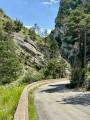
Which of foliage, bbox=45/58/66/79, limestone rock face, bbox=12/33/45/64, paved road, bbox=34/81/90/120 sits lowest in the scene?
paved road, bbox=34/81/90/120

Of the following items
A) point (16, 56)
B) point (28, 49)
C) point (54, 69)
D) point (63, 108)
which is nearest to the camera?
point (63, 108)

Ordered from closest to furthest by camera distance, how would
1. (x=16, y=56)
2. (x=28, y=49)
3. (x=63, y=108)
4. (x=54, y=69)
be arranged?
(x=63, y=108) → (x=54, y=69) → (x=16, y=56) → (x=28, y=49)

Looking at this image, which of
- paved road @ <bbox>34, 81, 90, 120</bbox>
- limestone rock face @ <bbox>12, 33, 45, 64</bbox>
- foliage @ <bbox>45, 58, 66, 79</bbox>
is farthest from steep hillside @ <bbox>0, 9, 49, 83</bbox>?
paved road @ <bbox>34, 81, 90, 120</bbox>

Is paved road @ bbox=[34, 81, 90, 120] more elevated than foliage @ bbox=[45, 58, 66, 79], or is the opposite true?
foliage @ bbox=[45, 58, 66, 79]

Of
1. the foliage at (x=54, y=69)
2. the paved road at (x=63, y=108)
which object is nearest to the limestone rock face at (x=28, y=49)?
the foliage at (x=54, y=69)

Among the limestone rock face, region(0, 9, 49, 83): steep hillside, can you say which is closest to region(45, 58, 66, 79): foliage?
region(0, 9, 49, 83): steep hillside

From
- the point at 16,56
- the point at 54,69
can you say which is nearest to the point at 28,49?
the point at 16,56

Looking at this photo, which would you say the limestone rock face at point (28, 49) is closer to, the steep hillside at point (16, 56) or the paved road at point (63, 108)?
the steep hillside at point (16, 56)

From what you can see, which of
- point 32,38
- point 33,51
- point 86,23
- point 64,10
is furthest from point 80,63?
point 64,10

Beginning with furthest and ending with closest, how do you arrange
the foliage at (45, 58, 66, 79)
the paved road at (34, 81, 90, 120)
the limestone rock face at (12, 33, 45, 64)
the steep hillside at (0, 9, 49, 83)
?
the limestone rock face at (12, 33, 45, 64), the foliage at (45, 58, 66, 79), the steep hillside at (0, 9, 49, 83), the paved road at (34, 81, 90, 120)

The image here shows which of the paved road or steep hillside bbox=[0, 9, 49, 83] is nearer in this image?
the paved road

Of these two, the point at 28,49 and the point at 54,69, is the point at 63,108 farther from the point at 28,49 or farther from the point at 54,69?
the point at 28,49

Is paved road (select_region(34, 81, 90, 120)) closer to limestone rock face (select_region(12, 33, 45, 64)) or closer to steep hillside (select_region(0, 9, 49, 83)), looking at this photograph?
steep hillside (select_region(0, 9, 49, 83))

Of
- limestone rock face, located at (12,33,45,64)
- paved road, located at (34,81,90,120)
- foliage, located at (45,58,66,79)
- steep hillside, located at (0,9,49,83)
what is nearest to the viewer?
paved road, located at (34,81,90,120)
